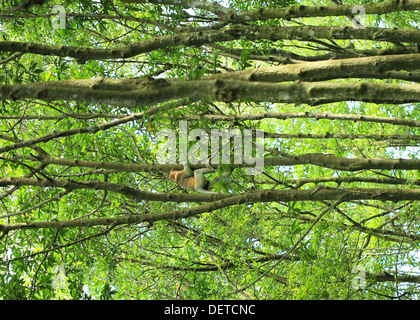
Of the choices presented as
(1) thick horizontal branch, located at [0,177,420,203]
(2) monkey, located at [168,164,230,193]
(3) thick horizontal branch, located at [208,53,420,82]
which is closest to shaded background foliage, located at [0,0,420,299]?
(1) thick horizontal branch, located at [0,177,420,203]

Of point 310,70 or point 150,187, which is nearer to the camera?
point 310,70

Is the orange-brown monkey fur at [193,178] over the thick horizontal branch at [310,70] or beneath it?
beneath

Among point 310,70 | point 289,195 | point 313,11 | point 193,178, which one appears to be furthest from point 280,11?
point 193,178

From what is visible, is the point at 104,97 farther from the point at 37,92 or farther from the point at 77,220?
the point at 77,220

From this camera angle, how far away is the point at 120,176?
636 cm

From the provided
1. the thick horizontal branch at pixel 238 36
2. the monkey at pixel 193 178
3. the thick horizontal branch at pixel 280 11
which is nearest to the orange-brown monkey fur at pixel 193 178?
the monkey at pixel 193 178

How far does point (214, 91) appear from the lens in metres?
2.49

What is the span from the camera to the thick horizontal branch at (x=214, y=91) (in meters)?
2.45

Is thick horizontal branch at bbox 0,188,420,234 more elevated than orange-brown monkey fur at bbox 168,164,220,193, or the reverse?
orange-brown monkey fur at bbox 168,164,220,193

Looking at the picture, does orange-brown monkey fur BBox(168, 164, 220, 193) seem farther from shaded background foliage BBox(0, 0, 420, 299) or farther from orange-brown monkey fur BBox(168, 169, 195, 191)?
shaded background foliage BBox(0, 0, 420, 299)

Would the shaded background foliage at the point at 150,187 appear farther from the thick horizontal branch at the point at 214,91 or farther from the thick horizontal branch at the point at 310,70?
the thick horizontal branch at the point at 214,91

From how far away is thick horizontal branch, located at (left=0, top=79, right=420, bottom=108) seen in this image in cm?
245

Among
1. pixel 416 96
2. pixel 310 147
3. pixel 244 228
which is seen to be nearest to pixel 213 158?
pixel 244 228

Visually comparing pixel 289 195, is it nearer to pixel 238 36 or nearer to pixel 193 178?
pixel 193 178
